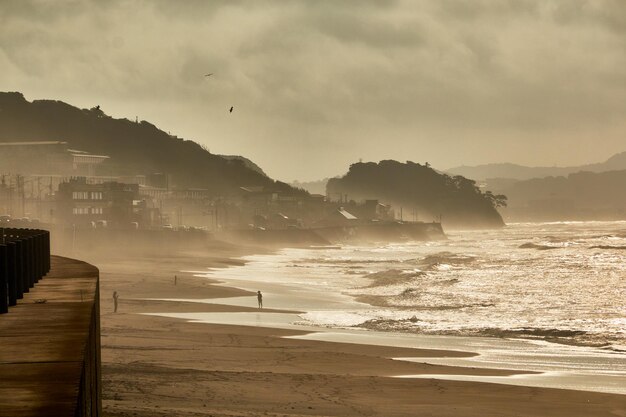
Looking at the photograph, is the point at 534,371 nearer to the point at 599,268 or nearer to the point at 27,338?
the point at 27,338

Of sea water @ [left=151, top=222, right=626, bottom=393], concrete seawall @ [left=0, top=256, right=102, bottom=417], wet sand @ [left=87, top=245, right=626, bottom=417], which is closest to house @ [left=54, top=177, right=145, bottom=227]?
sea water @ [left=151, top=222, right=626, bottom=393]

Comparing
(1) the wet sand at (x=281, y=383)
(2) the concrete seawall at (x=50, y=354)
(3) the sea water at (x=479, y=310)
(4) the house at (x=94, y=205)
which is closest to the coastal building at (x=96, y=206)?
(4) the house at (x=94, y=205)

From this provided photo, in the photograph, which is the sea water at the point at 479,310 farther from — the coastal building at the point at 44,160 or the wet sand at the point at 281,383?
the coastal building at the point at 44,160

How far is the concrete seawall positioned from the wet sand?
3896 mm

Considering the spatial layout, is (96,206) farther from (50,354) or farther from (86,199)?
(50,354)

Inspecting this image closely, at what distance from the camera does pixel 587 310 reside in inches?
1822

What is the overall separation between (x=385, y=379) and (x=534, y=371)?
4845mm

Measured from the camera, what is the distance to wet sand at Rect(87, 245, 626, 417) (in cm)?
2085

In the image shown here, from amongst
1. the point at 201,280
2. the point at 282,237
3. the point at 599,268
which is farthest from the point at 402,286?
the point at 282,237

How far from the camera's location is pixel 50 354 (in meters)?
9.05

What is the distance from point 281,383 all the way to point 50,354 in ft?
50.8

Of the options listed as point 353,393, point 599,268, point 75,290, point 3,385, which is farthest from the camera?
point 599,268

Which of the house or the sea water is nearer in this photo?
the sea water

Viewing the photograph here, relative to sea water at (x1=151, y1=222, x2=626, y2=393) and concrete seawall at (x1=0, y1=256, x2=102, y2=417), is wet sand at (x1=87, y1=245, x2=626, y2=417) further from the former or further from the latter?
concrete seawall at (x1=0, y1=256, x2=102, y2=417)
